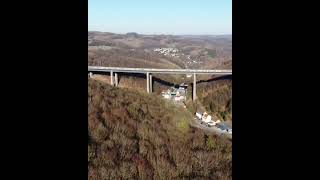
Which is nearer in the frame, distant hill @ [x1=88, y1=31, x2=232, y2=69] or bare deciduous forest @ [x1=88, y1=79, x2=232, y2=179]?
bare deciduous forest @ [x1=88, y1=79, x2=232, y2=179]

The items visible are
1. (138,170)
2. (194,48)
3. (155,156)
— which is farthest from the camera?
(194,48)

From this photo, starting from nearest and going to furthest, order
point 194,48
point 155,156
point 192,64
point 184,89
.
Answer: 1. point 155,156
2. point 184,89
3. point 192,64
4. point 194,48

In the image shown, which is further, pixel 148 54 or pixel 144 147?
pixel 148 54

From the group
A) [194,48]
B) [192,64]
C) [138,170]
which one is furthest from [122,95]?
[194,48]

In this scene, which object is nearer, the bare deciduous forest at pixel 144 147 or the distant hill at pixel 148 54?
the bare deciduous forest at pixel 144 147
